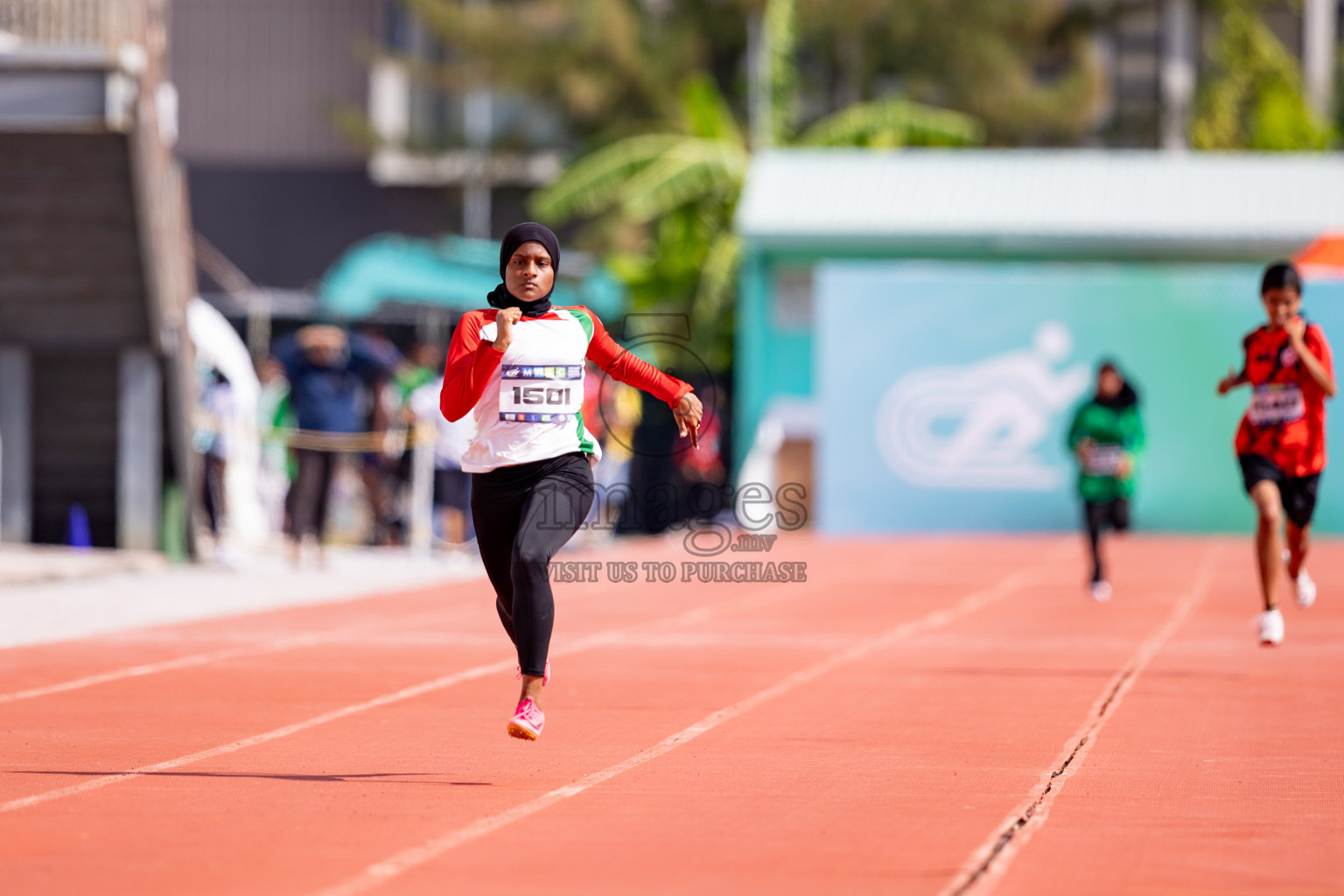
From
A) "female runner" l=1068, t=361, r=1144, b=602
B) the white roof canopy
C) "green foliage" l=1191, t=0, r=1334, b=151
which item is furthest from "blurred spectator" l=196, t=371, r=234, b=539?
"green foliage" l=1191, t=0, r=1334, b=151

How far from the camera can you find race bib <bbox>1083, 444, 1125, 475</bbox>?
51.3 ft

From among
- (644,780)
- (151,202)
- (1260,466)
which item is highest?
(151,202)

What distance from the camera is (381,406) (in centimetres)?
2198

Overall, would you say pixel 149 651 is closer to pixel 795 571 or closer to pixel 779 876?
pixel 779 876

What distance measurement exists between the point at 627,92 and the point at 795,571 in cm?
2528

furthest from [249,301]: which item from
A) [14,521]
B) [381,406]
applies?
[14,521]

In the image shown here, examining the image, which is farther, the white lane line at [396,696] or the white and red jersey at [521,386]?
the white and red jersey at [521,386]

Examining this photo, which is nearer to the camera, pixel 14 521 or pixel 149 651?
pixel 149 651

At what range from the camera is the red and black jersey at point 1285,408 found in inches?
418

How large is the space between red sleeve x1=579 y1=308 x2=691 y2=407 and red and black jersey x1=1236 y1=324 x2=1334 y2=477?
4.09 m

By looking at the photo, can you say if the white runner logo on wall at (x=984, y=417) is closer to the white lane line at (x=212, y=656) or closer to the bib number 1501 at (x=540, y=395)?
the white lane line at (x=212, y=656)

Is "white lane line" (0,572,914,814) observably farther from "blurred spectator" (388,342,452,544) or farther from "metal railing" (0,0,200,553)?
"metal railing" (0,0,200,553)

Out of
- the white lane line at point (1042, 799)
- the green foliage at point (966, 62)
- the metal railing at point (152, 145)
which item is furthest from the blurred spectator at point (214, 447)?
the green foliage at point (966, 62)

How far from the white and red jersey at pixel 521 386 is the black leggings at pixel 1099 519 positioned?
28.5 feet
